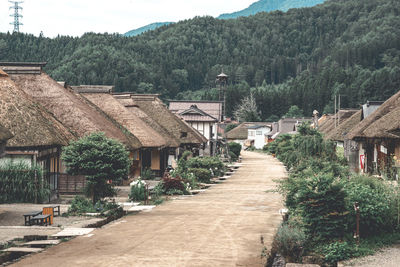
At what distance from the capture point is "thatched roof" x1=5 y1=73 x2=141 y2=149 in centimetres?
2925

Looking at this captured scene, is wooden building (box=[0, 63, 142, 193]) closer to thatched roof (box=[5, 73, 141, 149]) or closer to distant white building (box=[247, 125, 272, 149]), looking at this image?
thatched roof (box=[5, 73, 141, 149])

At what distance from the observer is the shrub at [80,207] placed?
20000 millimetres

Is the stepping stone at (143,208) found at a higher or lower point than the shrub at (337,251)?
lower

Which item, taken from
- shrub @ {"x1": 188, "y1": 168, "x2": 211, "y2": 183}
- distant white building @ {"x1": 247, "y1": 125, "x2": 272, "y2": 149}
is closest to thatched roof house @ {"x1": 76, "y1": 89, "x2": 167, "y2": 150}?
shrub @ {"x1": 188, "y1": 168, "x2": 211, "y2": 183}

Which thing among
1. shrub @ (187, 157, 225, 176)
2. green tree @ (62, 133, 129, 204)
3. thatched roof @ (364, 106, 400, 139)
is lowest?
shrub @ (187, 157, 225, 176)

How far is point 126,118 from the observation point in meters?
37.2

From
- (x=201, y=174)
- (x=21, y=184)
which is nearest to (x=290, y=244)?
(x=21, y=184)

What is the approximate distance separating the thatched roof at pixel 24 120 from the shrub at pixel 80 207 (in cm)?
326

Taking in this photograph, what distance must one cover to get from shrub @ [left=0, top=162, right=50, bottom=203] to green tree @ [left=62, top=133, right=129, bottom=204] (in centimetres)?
218

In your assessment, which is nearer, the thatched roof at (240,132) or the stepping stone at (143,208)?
the stepping stone at (143,208)

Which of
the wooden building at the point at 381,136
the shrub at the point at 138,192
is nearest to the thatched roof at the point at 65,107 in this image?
the shrub at the point at 138,192

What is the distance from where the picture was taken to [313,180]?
546 inches

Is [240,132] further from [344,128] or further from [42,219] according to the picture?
[42,219]

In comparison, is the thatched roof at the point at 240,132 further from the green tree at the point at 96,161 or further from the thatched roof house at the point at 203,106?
the green tree at the point at 96,161
